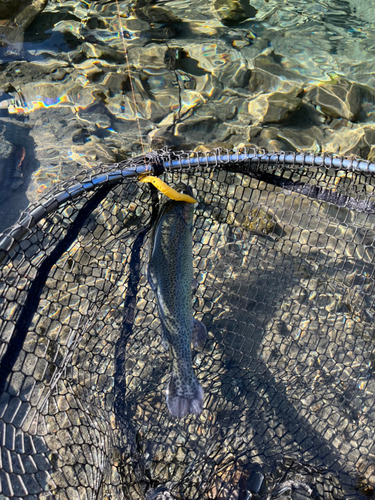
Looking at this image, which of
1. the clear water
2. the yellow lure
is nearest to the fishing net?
the yellow lure

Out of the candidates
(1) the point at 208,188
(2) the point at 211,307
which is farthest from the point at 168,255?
(1) the point at 208,188

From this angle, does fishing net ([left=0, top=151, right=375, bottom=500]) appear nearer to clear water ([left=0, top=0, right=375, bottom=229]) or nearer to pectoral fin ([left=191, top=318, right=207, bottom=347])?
pectoral fin ([left=191, top=318, right=207, bottom=347])

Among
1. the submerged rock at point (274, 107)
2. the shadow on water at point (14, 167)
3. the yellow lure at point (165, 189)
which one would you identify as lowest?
the shadow on water at point (14, 167)

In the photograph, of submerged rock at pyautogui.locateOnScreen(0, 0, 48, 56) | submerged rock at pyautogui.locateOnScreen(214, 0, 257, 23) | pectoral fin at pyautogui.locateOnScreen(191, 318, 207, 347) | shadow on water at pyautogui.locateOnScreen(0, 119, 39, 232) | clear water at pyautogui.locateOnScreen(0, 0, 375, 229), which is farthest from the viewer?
submerged rock at pyautogui.locateOnScreen(214, 0, 257, 23)

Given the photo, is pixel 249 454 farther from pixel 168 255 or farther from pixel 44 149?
pixel 44 149

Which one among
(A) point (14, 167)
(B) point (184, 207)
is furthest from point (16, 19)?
(B) point (184, 207)

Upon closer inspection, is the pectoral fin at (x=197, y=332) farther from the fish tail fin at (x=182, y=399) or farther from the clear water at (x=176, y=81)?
the clear water at (x=176, y=81)

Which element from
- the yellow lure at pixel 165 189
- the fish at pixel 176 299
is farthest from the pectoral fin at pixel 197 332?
the yellow lure at pixel 165 189
